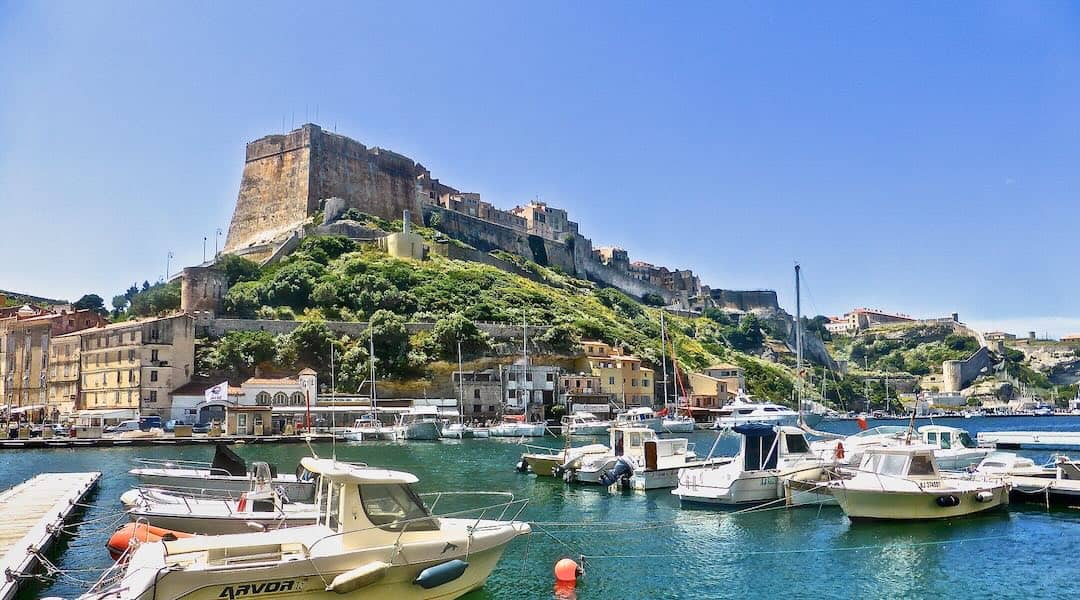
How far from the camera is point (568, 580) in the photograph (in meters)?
16.7

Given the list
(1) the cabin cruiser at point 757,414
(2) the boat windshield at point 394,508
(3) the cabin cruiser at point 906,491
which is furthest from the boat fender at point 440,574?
(1) the cabin cruiser at point 757,414

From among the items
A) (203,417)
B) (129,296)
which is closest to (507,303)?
(203,417)

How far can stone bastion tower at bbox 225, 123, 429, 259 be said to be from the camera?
316 ft

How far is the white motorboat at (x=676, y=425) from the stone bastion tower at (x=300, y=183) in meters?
47.6

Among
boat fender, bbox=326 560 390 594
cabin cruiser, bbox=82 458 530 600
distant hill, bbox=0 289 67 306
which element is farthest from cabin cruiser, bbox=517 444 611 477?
distant hill, bbox=0 289 67 306

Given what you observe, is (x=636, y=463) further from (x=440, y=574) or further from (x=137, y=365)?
(x=137, y=365)

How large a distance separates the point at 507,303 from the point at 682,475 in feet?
198

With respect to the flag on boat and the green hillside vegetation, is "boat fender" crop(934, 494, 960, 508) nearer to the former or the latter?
the flag on boat

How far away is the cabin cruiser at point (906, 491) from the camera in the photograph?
845 inches

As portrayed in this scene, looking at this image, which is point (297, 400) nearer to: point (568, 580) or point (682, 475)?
point (682, 475)

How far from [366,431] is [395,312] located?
2122cm

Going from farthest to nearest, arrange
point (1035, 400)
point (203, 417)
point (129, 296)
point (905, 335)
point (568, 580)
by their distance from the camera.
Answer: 1. point (905, 335)
2. point (1035, 400)
3. point (129, 296)
4. point (203, 417)
5. point (568, 580)

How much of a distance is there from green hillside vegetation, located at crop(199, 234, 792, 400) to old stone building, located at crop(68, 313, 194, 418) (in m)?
3.16

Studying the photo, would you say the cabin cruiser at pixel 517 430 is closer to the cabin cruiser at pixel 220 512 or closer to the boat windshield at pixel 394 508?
the cabin cruiser at pixel 220 512
